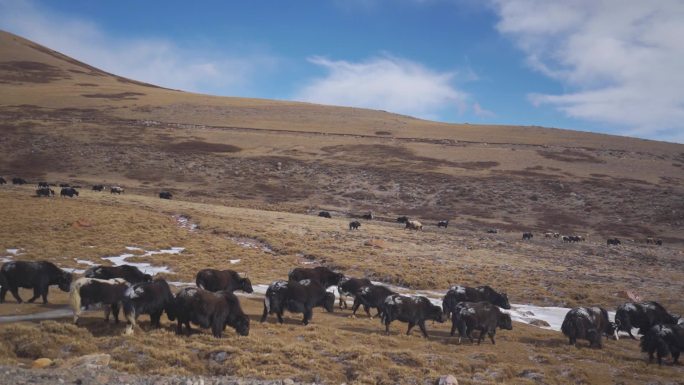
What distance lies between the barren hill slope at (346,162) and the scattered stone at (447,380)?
50396 mm

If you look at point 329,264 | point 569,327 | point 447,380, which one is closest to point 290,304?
point 447,380

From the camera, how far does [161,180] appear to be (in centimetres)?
7312

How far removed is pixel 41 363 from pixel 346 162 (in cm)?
7765

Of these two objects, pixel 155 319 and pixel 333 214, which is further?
pixel 333 214

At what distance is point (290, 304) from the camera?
643 inches

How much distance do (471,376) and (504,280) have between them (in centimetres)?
1729

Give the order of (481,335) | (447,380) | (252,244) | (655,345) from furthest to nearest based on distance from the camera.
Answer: (252,244) < (481,335) < (655,345) < (447,380)

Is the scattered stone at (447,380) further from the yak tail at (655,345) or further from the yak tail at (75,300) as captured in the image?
the yak tail at (75,300)

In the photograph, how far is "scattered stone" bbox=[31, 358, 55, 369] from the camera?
1054 cm

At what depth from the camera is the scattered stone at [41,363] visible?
415 inches

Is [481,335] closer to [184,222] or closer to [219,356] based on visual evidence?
[219,356]

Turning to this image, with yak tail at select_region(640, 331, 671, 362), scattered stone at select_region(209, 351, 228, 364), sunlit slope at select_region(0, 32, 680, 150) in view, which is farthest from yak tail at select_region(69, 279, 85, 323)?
sunlit slope at select_region(0, 32, 680, 150)

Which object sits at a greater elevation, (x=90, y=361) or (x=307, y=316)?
(x=90, y=361)

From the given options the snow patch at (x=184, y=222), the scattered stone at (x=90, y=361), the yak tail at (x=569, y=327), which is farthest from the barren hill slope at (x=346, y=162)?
the scattered stone at (x=90, y=361)
